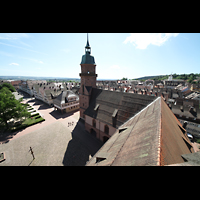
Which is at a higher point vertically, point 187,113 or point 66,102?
point 66,102

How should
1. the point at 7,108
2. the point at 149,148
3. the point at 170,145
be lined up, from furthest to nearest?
1. the point at 7,108
2. the point at 170,145
3. the point at 149,148

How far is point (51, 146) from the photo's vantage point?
1875cm

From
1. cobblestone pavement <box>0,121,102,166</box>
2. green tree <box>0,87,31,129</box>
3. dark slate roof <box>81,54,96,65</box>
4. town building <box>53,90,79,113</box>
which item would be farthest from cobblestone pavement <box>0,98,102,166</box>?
dark slate roof <box>81,54,96,65</box>

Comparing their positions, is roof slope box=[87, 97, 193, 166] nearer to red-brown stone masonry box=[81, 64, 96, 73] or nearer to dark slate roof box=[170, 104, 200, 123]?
red-brown stone masonry box=[81, 64, 96, 73]

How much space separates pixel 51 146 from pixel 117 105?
1585 centimetres

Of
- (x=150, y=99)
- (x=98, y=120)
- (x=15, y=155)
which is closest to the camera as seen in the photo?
(x=150, y=99)

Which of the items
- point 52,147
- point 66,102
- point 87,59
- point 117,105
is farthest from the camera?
point 66,102

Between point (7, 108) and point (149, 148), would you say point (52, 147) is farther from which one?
point (149, 148)

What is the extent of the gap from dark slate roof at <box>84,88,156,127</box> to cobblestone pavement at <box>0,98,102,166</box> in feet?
20.4

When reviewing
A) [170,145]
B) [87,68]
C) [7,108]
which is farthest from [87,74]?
[170,145]

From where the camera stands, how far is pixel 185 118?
2611cm
